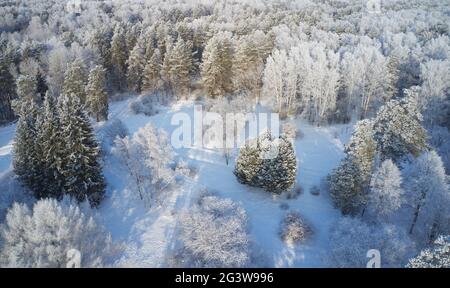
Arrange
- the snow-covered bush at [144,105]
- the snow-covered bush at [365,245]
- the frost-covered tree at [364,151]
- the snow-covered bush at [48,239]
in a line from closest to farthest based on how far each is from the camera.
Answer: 1. the snow-covered bush at [48,239]
2. the snow-covered bush at [365,245]
3. the frost-covered tree at [364,151]
4. the snow-covered bush at [144,105]

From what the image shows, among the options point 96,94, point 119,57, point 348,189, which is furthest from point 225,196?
point 119,57

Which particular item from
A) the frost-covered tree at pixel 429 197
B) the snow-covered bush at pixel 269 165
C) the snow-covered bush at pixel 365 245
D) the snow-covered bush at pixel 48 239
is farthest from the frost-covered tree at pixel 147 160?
the frost-covered tree at pixel 429 197

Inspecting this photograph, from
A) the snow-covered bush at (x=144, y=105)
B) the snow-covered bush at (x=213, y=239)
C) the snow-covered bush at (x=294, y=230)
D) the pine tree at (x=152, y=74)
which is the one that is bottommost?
the snow-covered bush at (x=294, y=230)

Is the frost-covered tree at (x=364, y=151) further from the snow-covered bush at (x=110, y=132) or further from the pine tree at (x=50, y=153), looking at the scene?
the snow-covered bush at (x=110, y=132)

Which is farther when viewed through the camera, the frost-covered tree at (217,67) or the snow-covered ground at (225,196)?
the frost-covered tree at (217,67)

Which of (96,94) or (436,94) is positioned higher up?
(96,94)

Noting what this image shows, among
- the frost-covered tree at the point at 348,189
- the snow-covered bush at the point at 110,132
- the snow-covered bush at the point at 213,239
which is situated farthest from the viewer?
the snow-covered bush at the point at 110,132

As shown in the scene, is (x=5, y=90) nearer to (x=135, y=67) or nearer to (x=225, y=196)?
(x=135, y=67)

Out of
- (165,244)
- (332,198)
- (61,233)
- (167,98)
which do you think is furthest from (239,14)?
(61,233)
